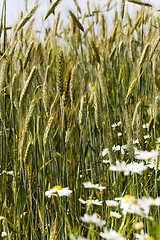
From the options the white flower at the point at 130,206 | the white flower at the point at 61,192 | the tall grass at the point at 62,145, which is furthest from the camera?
the tall grass at the point at 62,145

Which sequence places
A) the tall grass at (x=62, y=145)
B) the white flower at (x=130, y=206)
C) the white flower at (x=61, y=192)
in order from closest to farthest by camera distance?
the white flower at (x=130, y=206)
the white flower at (x=61, y=192)
the tall grass at (x=62, y=145)

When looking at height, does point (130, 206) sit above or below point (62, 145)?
below

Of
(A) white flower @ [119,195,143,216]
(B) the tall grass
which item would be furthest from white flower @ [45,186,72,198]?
(A) white flower @ [119,195,143,216]

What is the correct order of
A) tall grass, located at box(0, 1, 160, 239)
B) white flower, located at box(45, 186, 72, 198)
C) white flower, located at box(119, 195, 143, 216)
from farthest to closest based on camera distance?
tall grass, located at box(0, 1, 160, 239)
white flower, located at box(45, 186, 72, 198)
white flower, located at box(119, 195, 143, 216)

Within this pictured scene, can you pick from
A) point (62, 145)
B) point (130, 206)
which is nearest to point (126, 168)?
point (130, 206)

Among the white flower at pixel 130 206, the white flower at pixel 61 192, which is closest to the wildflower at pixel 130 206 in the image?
the white flower at pixel 130 206

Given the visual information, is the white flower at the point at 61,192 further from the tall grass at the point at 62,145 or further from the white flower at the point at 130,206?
the white flower at the point at 130,206

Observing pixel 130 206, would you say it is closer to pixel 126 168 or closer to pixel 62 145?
pixel 126 168

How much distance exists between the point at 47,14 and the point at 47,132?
43cm

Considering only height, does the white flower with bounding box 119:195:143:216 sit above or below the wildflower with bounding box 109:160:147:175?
below

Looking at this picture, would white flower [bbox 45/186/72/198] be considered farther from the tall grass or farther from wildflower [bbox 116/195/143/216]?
wildflower [bbox 116/195/143/216]

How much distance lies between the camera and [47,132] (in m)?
0.77

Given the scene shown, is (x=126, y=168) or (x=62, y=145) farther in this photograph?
(x=62, y=145)

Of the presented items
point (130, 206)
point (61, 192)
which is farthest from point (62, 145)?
point (130, 206)
